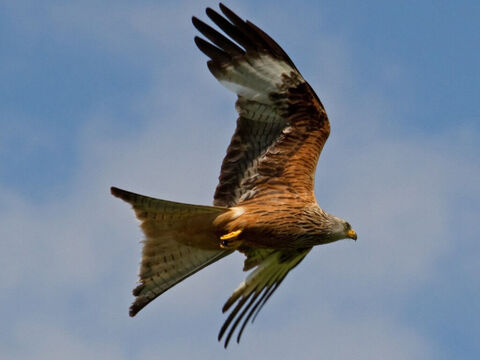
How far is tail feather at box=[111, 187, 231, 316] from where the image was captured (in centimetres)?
1523

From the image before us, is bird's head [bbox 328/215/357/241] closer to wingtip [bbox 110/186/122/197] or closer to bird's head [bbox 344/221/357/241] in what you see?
bird's head [bbox 344/221/357/241]

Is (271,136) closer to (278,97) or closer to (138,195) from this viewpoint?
(278,97)

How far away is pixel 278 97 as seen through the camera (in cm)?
1605

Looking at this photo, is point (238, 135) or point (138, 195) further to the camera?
point (238, 135)

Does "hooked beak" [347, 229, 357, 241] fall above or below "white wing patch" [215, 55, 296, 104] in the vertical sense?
below

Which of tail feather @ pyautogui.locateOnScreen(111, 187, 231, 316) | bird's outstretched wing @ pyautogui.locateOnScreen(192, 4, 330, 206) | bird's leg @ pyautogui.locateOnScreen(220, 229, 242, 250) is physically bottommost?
bird's leg @ pyautogui.locateOnScreen(220, 229, 242, 250)

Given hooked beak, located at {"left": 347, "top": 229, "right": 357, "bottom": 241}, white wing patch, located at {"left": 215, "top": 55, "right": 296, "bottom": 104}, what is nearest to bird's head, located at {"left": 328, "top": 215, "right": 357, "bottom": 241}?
hooked beak, located at {"left": 347, "top": 229, "right": 357, "bottom": 241}

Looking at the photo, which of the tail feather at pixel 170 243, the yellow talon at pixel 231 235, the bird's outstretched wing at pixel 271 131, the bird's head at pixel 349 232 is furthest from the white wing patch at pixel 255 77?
the bird's head at pixel 349 232

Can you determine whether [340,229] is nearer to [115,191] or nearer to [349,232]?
[349,232]

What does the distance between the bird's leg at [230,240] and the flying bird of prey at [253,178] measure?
0.05 feet

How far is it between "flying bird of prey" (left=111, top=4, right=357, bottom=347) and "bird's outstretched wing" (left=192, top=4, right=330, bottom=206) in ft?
0.05

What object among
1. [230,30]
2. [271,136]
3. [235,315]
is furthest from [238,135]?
[235,315]

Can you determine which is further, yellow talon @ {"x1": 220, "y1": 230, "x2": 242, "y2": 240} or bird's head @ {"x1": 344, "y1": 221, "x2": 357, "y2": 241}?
bird's head @ {"x1": 344, "y1": 221, "x2": 357, "y2": 241}

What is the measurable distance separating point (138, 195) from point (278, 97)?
2569mm
